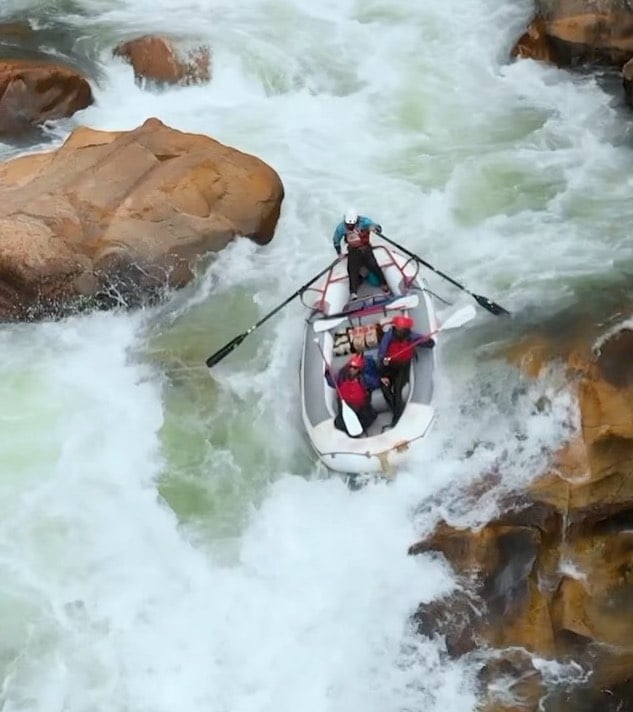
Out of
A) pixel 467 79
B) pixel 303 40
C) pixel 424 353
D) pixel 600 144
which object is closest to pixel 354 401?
pixel 424 353

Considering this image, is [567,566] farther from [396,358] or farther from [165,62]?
[165,62]

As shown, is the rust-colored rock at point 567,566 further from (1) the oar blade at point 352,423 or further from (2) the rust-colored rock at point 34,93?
(2) the rust-colored rock at point 34,93

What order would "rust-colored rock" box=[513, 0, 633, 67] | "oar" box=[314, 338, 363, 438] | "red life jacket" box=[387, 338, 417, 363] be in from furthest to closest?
"rust-colored rock" box=[513, 0, 633, 67] → "red life jacket" box=[387, 338, 417, 363] → "oar" box=[314, 338, 363, 438]

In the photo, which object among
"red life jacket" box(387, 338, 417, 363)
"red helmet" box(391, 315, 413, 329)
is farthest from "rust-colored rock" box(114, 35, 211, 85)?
"red life jacket" box(387, 338, 417, 363)

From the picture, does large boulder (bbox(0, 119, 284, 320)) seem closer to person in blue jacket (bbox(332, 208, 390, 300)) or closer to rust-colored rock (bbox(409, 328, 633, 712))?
person in blue jacket (bbox(332, 208, 390, 300))

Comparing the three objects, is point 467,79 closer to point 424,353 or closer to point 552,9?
point 552,9

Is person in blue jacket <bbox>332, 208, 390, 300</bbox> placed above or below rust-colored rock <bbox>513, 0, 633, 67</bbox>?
below

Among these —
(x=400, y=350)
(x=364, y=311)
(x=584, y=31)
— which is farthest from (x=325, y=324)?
(x=584, y=31)
